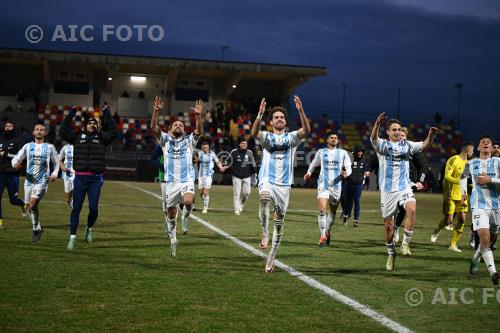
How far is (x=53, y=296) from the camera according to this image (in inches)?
298

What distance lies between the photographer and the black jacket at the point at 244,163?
21.3 m

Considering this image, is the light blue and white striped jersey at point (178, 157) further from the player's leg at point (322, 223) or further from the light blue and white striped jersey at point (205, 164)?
the light blue and white striped jersey at point (205, 164)

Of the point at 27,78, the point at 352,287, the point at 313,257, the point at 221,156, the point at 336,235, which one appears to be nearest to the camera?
the point at 352,287

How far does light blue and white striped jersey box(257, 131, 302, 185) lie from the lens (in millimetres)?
9883

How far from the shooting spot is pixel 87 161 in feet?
39.3

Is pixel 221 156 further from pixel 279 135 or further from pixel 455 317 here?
pixel 455 317

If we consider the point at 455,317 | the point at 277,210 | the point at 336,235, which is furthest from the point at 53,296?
the point at 336,235

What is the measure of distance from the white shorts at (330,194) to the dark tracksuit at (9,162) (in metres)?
7.03

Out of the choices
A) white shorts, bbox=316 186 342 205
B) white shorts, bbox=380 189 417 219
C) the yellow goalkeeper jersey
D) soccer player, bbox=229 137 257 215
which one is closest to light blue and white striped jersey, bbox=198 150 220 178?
soccer player, bbox=229 137 257 215

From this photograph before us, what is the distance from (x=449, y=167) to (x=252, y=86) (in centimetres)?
4218

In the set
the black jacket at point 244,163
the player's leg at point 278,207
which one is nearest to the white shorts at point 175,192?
the player's leg at point 278,207

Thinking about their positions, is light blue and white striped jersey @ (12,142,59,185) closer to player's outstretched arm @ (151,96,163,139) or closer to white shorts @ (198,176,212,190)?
player's outstretched arm @ (151,96,163,139)

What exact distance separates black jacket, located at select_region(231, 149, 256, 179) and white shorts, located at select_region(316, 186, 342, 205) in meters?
6.86

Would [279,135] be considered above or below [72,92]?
below
